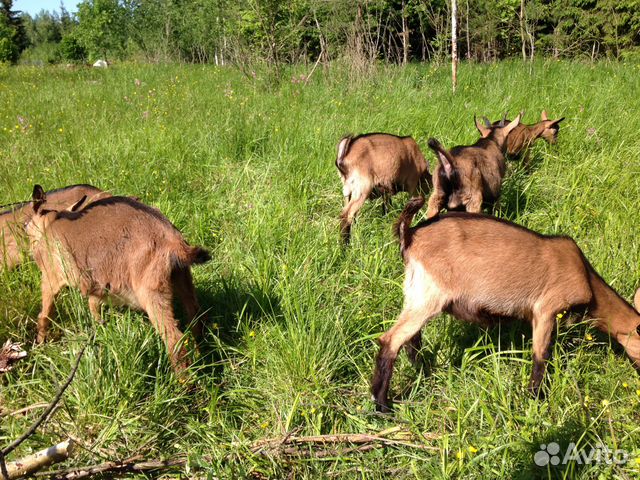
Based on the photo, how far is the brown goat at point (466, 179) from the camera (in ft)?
14.9

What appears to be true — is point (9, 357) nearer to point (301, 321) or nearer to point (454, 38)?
point (301, 321)

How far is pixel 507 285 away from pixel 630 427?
0.92 metres

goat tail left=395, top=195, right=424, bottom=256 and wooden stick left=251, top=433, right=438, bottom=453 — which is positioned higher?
goat tail left=395, top=195, right=424, bottom=256

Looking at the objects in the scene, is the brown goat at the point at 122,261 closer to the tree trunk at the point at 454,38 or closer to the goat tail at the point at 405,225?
the goat tail at the point at 405,225

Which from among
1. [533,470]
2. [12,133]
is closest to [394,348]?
[533,470]

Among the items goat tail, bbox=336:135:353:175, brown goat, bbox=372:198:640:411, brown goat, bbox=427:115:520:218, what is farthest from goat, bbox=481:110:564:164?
brown goat, bbox=372:198:640:411

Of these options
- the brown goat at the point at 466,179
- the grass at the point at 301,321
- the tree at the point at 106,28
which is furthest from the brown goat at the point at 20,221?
the tree at the point at 106,28

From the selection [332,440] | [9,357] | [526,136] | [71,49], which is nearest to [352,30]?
[526,136]

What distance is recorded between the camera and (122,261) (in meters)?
3.01

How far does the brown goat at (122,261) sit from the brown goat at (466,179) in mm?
2291

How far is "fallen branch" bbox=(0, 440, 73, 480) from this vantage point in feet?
4.90

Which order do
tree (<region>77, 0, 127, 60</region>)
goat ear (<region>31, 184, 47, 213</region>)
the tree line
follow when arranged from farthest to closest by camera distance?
tree (<region>77, 0, 127, 60</region>), the tree line, goat ear (<region>31, 184, 47, 213</region>)

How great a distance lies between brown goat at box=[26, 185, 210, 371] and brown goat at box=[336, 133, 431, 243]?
1.91 m

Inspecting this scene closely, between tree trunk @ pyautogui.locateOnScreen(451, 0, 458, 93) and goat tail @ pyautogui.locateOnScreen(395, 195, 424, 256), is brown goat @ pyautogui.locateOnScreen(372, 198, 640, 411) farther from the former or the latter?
tree trunk @ pyautogui.locateOnScreen(451, 0, 458, 93)
